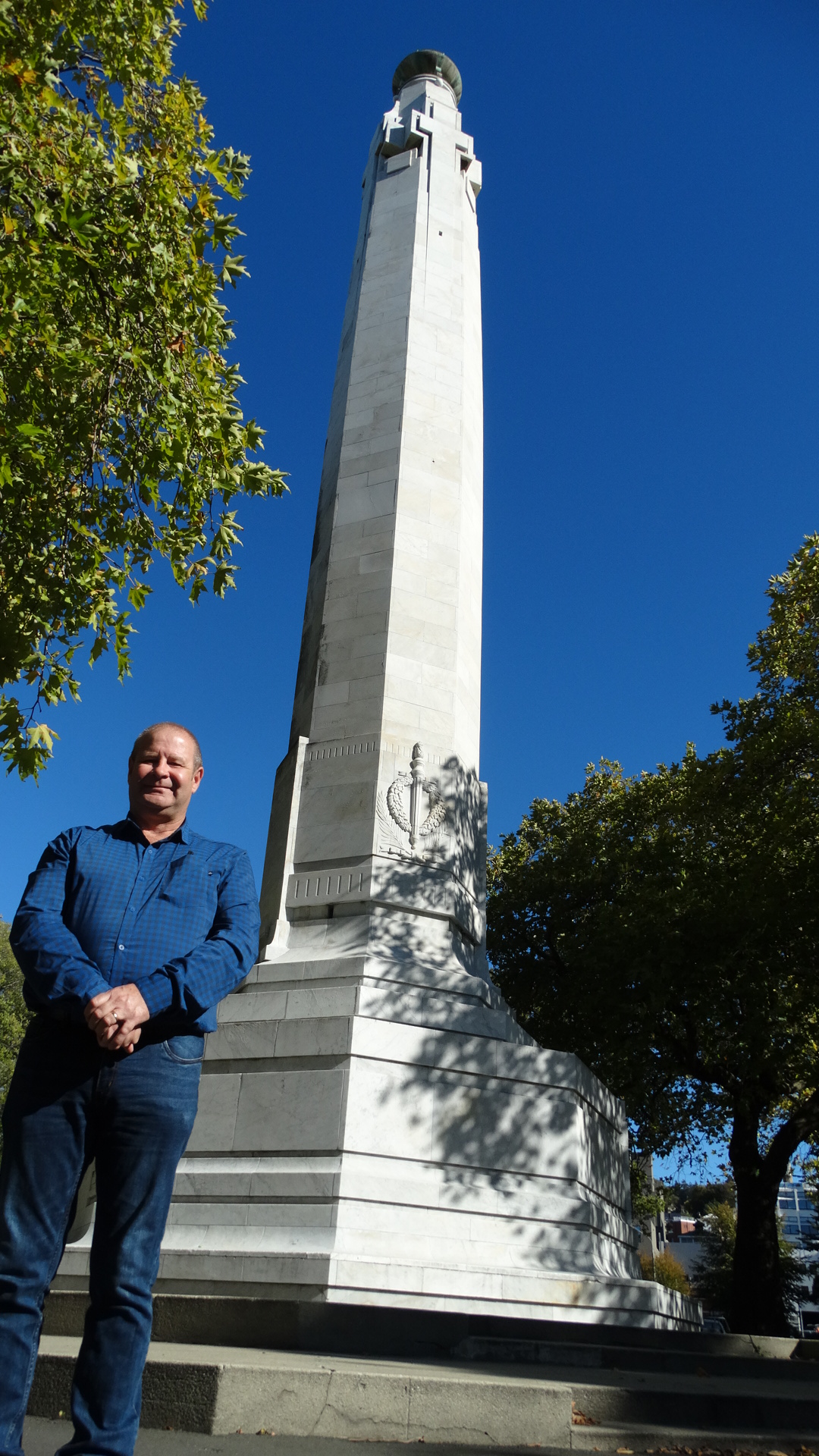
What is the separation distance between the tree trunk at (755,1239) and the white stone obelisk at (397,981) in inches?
384

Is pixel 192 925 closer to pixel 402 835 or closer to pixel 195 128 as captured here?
pixel 402 835

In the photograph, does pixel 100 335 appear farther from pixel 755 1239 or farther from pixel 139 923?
pixel 755 1239

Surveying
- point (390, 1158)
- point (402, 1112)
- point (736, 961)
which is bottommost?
point (390, 1158)

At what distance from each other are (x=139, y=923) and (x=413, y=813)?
25.2ft

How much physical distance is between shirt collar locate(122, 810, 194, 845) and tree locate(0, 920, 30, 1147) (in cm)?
3589

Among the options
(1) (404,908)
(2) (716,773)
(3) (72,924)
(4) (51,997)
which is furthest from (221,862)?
(2) (716,773)

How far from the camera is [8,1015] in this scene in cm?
3962

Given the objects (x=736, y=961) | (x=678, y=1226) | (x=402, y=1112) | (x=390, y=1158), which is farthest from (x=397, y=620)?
(x=678, y=1226)

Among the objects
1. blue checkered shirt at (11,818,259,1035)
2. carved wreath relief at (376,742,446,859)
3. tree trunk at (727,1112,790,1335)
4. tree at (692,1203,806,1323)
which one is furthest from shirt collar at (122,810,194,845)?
tree at (692,1203,806,1323)

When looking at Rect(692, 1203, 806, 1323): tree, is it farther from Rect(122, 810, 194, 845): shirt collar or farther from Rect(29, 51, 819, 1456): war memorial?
Rect(122, 810, 194, 845): shirt collar

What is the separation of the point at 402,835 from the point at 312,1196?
147 inches

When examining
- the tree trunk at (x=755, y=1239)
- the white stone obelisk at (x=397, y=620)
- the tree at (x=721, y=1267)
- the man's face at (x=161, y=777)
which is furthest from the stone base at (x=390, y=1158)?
the tree at (x=721, y=1267)

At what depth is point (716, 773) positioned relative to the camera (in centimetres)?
1952

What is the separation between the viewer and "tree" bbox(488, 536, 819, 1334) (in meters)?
18.4
